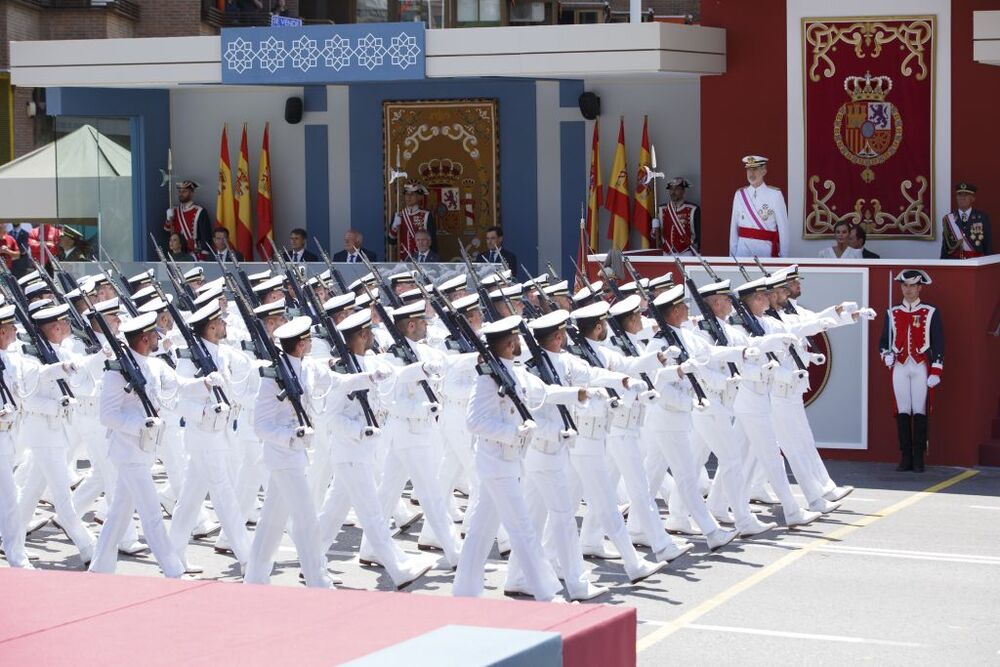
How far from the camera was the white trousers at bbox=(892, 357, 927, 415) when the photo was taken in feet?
54.0

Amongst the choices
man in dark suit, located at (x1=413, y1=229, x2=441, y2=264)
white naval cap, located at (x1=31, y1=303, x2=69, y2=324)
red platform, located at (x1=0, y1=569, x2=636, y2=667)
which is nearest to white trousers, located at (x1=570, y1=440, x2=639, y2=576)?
white naval cap, located at (x1=31, y1=303, x2=69, y2=324)

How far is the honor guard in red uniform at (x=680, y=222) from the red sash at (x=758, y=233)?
5.93 feet

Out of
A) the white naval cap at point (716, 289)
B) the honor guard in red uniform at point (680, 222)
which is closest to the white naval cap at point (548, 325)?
the white naval cap at point (716, 289)

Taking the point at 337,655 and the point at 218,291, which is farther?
the point at 218,291

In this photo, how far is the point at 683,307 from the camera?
13.4 metres

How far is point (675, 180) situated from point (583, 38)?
2407mm

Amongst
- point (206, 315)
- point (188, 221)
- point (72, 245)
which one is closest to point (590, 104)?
point (188, 221)

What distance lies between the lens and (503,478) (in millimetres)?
10742

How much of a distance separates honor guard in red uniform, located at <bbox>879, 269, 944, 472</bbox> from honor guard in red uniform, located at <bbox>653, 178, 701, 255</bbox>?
4204 mm

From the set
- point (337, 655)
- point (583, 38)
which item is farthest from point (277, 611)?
point (583, 38)

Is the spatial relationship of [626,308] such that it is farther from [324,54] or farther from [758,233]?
[324,54]

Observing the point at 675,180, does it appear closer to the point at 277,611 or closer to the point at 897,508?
the point at 897,508

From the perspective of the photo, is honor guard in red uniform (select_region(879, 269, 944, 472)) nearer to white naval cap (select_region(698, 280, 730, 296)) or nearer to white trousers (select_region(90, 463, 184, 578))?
white naval cap (select_region(698, 280, 730, 296))

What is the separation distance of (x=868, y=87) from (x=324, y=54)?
5887 mm
